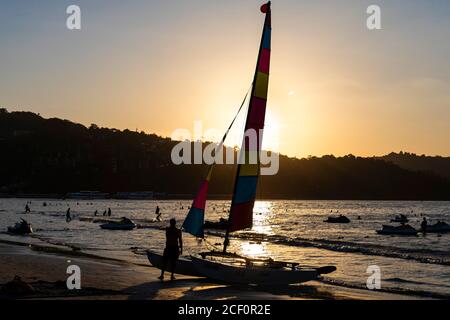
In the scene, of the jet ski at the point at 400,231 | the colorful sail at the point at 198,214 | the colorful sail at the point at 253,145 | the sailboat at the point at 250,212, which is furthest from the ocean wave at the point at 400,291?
the jet ski at the point at 400,231

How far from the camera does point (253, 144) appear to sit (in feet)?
80.2

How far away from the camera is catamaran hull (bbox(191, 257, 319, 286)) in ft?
81.2

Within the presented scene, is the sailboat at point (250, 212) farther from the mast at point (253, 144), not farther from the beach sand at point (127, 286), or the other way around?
the beach sand at point (127, 286)

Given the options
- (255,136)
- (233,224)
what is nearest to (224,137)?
(255,136)

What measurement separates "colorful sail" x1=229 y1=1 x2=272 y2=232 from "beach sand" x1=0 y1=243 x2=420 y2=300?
9.83 ft

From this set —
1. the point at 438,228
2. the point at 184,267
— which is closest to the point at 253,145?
the point at 184,267

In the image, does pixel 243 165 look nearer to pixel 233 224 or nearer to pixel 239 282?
pixel 233 224

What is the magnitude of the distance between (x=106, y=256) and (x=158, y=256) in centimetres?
1214

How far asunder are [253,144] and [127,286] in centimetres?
721

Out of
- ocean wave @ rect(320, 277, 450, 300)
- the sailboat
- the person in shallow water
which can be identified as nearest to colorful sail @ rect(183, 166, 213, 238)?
the sailboat

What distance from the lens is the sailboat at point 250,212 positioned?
79.7ft

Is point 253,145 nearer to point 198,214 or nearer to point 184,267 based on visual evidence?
point 198,214

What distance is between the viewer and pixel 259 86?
2441cm

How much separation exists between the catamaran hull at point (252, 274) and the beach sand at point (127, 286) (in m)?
0.31
